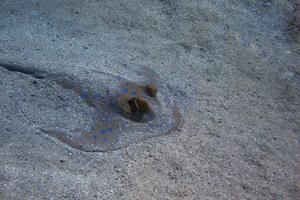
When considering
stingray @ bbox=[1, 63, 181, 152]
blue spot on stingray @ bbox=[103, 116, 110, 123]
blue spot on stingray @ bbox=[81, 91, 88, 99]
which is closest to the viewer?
stingray @ bbox=[1, 63, 181, 152]

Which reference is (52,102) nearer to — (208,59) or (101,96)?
(101,96)

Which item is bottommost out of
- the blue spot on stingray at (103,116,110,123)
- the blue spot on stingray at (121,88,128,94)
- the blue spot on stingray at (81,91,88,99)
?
the blue spot on stingray at (103,116,110,123)

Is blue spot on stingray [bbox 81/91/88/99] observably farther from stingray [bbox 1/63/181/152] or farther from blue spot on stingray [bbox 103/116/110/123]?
blue spot on stingray [bbox 103/116/110/123]

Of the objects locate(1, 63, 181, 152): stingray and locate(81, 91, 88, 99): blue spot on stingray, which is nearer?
locate(1, 63, 181, 152): stingray

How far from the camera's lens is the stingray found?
3627mm

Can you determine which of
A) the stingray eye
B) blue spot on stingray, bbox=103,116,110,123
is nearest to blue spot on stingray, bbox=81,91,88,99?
blue spot on stingray, bbox=103,116,110,123

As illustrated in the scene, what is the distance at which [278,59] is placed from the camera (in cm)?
534

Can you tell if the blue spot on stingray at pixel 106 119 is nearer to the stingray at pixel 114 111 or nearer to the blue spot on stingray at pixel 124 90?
the stingray at pixel 114 111

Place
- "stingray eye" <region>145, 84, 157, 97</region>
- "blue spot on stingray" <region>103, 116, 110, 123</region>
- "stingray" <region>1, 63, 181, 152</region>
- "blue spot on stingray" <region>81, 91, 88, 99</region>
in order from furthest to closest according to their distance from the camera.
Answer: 1. "stingray eye" <region>145, 84, 157, 97</region>
2. "blue spot on stingray" <region>81, 91, 88, 99</region>
3. "blue spot on stingray" <region>103, 116, 110, 123</region>
4. "stingray" <region>1, 63, 181, 152</region>

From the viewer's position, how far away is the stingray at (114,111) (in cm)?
363

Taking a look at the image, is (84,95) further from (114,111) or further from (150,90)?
(150,90)

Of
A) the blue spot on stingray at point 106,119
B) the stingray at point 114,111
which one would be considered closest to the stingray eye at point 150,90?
the stingray at point 114,111

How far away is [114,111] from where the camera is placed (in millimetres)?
3797

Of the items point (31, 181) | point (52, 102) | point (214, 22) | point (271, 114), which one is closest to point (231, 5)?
point (214, 22)
